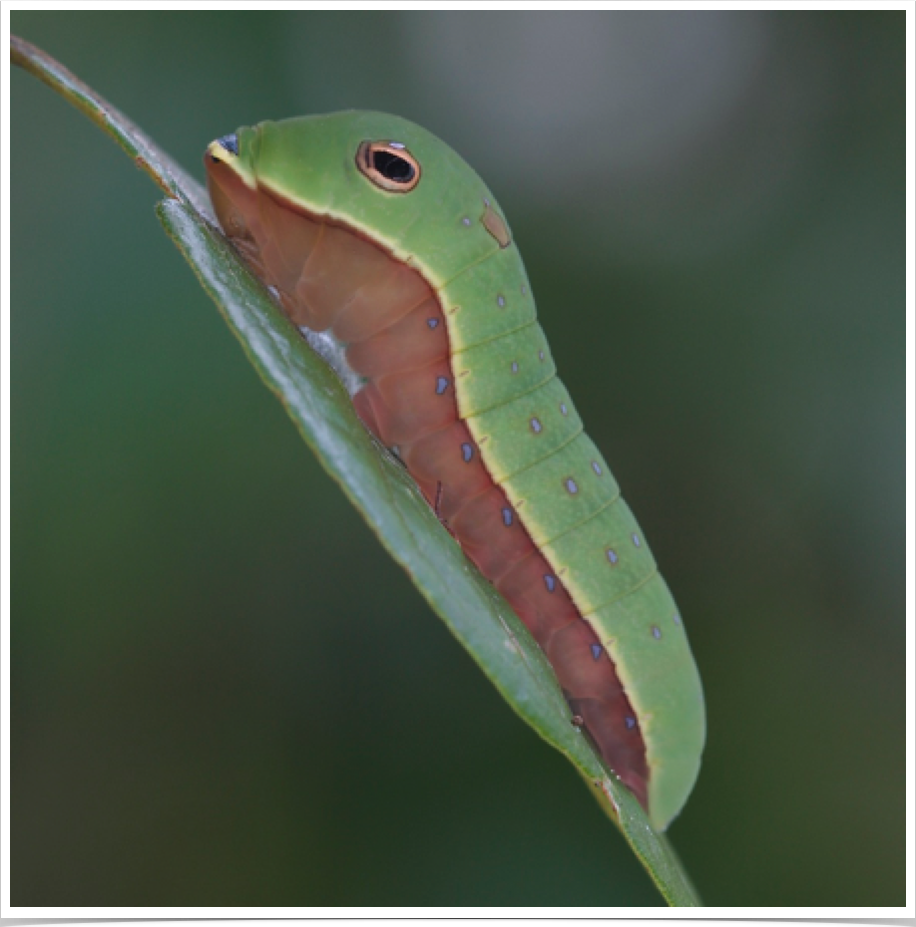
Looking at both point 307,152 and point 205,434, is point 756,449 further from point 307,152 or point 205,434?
point 307,152

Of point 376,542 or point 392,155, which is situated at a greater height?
point 392,155

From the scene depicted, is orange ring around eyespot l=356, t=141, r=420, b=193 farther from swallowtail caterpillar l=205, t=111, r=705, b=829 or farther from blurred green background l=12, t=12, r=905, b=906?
blurred green background l=12, t=12, r=905, b=906

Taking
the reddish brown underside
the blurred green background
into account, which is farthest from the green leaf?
the blurred green background

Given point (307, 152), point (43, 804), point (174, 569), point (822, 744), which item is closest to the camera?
point (307, 152)

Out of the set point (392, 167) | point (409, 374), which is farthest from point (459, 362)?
point (392, 167)

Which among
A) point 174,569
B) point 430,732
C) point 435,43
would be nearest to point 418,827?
point 430,732

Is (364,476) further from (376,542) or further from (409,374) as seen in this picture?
(376,542)
